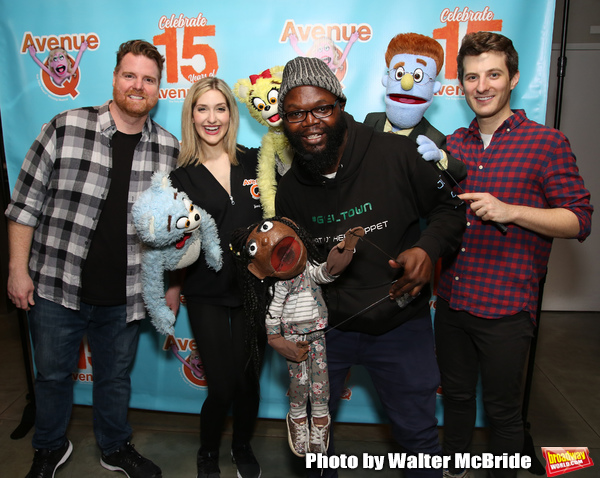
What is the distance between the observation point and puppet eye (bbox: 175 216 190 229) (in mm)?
1926

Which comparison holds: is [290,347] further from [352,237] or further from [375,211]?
[375,211]

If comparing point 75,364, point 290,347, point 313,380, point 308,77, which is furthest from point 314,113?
point 75,364

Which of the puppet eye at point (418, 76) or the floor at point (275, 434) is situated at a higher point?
the puppet eye at point (418, 76)

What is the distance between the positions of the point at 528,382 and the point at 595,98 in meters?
3.11

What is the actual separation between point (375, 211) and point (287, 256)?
15.9 inches

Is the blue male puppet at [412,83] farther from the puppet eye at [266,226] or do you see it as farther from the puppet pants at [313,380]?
the puppet pants at [313,380]

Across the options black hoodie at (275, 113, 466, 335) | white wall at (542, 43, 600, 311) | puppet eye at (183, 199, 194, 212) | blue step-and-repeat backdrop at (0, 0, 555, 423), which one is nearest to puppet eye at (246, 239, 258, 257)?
black hoodie at (275, 113, 466, 335)

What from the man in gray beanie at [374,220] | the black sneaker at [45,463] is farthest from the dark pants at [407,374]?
the black sneaker at [45,463]

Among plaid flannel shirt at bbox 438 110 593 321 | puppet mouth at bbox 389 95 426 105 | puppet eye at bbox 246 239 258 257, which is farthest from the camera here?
puppet mouth at bbox 389 95 426 105

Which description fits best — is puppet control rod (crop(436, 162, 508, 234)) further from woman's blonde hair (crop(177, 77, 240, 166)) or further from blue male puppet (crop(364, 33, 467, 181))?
woman's blonde hair (crop(177, 77, 240, 166))

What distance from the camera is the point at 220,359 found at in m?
2.21

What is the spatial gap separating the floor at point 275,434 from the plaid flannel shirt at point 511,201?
1148 millimetres

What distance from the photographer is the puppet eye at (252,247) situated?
5.42 feet

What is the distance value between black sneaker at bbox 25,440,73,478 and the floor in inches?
4.4
